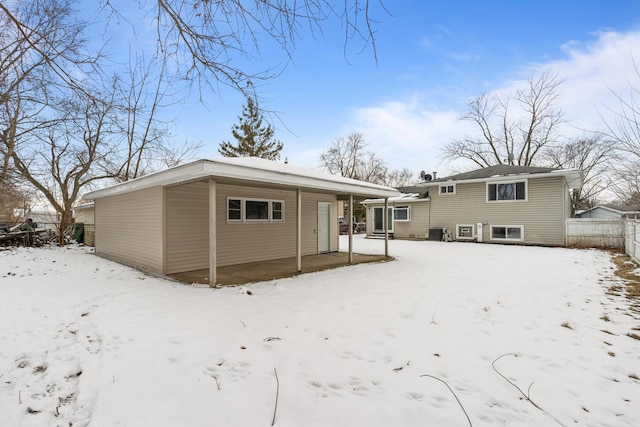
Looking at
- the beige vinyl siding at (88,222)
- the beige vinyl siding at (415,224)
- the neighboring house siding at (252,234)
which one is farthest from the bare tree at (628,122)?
the beige vinyl siding at (88,222)

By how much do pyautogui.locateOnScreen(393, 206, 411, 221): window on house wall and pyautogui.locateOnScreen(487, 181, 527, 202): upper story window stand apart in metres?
4.48

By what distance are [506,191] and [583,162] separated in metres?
16.7

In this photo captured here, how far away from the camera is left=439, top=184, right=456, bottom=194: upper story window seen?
1681 cm

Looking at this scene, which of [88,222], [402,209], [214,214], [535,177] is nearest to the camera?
[214,214]

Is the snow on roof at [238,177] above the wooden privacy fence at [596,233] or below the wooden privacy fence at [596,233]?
above

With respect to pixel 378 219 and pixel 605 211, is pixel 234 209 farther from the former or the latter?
pixel 605 211

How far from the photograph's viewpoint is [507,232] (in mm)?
14930

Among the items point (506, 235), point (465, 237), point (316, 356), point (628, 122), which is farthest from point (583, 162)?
point (316, 356)

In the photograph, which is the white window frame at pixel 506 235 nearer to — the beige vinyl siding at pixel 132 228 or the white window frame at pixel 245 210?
the white window frame at pixel 245 210

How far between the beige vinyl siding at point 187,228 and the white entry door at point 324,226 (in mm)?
4439

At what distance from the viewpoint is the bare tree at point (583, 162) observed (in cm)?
2418

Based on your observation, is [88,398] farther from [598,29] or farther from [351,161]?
[351,161]

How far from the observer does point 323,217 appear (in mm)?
11516

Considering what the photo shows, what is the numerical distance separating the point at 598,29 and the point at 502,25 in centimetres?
258
